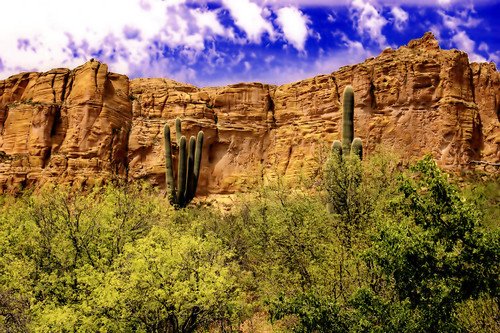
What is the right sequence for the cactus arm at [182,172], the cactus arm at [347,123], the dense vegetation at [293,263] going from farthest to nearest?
the cactus arm at [182,172] < the cactus arm at [347,123] < the dense vegetation at [293,263]

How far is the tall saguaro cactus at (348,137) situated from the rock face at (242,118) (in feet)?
71.6

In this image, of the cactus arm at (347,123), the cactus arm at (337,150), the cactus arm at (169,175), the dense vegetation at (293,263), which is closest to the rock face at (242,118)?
the cactus arm at (169,175)

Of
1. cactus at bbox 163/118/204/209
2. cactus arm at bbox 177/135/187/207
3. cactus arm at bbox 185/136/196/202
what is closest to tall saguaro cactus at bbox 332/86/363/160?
cactus at bbox 163/118/204/209

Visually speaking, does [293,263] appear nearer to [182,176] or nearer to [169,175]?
[182,176]

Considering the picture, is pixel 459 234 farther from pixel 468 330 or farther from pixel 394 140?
pixel 394 140

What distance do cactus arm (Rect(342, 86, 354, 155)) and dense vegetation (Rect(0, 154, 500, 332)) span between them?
18.8 feet

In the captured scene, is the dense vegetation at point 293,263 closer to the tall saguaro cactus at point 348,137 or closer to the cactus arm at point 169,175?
the tall saguaro cactus at point 348,137

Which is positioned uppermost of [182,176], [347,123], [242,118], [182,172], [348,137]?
[242,118]

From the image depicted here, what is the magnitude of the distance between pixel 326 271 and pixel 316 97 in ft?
148

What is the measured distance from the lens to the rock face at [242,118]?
163 ft

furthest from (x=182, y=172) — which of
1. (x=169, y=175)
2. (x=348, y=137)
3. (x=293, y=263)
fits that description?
(x=293, y=263)

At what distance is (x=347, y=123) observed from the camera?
2659 cm

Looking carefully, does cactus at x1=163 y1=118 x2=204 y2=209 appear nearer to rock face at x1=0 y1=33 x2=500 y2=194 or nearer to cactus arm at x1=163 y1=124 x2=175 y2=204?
cactus arm at x1=163 y1=124 x2=175 y2=204

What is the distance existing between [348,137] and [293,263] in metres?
12.4
